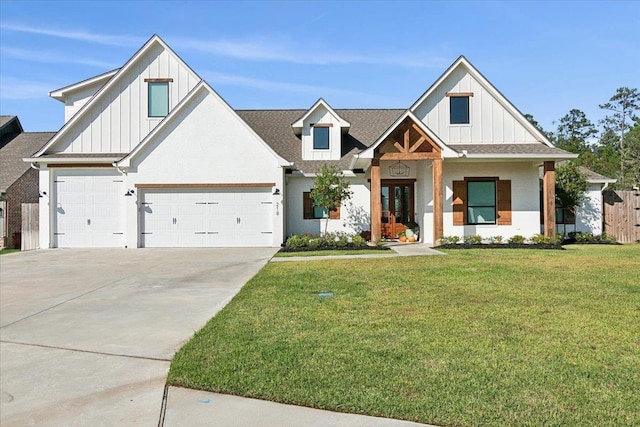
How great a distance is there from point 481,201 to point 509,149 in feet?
7.71

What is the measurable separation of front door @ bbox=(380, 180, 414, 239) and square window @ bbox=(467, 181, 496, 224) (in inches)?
103

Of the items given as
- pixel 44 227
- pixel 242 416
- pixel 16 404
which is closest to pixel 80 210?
pixel 44 227

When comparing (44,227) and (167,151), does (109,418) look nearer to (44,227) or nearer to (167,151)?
(167,151)

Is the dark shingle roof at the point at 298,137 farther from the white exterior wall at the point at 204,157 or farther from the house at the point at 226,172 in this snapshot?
the white exterior wall at the point at 204,157

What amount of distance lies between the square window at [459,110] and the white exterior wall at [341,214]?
449cm

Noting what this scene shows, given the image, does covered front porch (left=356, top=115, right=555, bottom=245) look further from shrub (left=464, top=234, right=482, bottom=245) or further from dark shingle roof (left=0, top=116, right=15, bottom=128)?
dark shingle roof (left=0, top=116, right=15, bottom=128)

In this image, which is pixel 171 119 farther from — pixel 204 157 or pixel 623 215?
pixel 623 215

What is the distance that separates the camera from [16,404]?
384 centimetres

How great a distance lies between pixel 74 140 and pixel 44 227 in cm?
386

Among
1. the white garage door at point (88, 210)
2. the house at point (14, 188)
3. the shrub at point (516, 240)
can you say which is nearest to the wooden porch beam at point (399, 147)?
the shrub at point (516, 240)

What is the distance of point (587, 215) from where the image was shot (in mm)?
20031

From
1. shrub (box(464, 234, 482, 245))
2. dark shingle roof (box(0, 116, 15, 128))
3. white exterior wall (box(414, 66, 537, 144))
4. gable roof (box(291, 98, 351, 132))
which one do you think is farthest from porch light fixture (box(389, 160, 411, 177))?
dark shingle roof (box(0, 116, 15, 128))

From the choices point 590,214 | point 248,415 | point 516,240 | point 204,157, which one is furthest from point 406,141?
point 248,415

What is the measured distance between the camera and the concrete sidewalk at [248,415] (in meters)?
3.30
